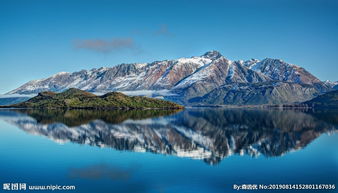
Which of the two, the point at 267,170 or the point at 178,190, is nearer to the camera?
the point at 178,190

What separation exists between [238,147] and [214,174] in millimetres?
26264

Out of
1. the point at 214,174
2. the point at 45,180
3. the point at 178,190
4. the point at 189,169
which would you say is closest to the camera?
the point at 178,190

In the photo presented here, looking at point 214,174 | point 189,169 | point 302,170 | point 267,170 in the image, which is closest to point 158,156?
point 189,169

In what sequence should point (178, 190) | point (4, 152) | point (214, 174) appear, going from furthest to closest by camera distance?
point (4, 152) → point (214, 174) → point (178, 190)

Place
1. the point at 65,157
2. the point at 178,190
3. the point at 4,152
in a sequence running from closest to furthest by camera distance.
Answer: the point at 178,190
the point at 65,157
the point at 4,152

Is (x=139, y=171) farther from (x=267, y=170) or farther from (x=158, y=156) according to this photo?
(x=267, y=170)

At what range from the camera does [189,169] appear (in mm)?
52281

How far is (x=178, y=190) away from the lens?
136 feet

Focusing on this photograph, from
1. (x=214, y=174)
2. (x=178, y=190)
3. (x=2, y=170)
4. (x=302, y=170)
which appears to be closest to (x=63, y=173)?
(x=2, y=170)

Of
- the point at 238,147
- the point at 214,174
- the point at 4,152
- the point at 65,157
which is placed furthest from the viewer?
the point at 238,147

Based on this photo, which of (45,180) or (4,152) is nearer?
(45,180)

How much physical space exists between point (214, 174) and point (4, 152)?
45147mm

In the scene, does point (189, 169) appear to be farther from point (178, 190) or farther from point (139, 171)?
point (178, 190)

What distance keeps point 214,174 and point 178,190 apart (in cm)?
955
